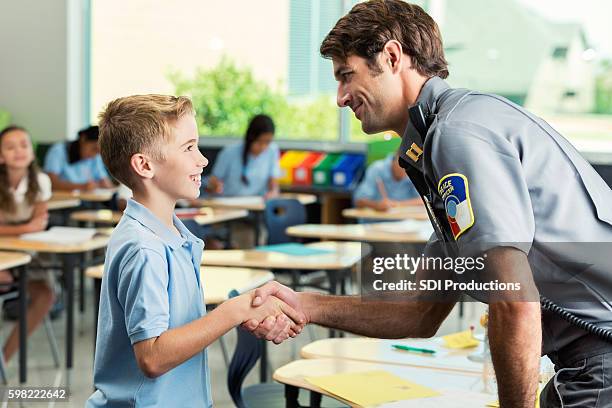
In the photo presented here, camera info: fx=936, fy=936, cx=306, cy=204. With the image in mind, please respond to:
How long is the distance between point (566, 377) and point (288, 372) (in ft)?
3.65

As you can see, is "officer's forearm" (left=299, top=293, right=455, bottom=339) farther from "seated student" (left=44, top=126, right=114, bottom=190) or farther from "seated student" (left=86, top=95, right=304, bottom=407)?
"seated student" (left=44, top=126, right=114, bottom=190)

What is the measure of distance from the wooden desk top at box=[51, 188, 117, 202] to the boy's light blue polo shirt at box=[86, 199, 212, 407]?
5.80 meters

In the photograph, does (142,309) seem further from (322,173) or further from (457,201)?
(322,173)

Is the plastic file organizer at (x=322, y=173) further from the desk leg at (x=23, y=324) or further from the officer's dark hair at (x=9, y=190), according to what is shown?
the desk leg at (x=23, y=324)

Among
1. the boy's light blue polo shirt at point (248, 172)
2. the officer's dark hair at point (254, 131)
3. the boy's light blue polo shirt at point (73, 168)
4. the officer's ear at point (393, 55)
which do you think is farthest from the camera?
the boy's light blue polo shirt at point (73, 168)

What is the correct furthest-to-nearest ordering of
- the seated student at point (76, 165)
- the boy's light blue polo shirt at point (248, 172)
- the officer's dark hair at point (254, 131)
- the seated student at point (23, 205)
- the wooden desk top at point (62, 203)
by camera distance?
the seated student at point (76, 165)
the boy's light blue polo shirt at point (248, 172)
the officer's dark hair at point (254, 131)
the wooden desk top at point (62, 203)
the seated student at point (23, 205)

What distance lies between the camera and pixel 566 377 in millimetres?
1653

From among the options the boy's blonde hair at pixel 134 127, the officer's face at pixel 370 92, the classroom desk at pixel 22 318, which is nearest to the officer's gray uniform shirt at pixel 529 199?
the officer's face at pixel 370 92

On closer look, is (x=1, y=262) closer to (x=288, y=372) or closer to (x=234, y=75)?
(x=288, y=372)

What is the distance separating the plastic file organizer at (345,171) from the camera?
877cm

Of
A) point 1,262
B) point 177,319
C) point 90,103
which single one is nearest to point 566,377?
point 177,319

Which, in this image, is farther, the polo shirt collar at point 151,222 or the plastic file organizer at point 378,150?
the plastic file organizer at point 378,150

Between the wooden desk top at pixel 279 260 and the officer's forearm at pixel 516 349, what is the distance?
2985 millimetres

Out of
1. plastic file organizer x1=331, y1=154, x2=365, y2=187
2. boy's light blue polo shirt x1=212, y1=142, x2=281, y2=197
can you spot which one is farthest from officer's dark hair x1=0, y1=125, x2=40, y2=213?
plastic file organizer x1=331, y1=154, x2=365, y2=187
